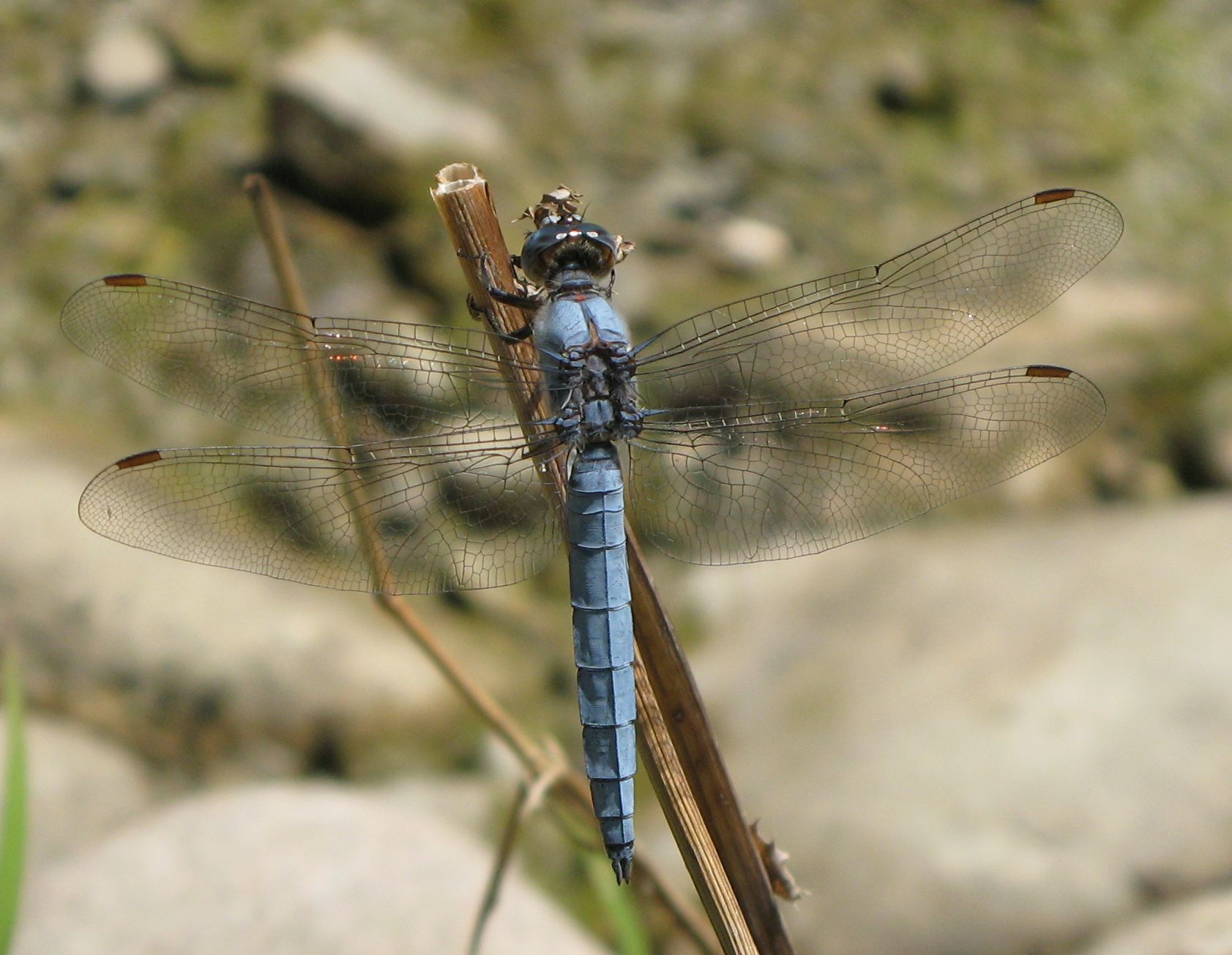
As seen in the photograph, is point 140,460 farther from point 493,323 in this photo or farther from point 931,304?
point 931,304

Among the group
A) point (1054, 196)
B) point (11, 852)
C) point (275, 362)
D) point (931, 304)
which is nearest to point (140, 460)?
point (275, 362)

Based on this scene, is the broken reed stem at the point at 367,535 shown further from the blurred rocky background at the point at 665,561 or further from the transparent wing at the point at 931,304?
the blurred rocky background at the point at 665,561

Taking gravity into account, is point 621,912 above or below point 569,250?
below

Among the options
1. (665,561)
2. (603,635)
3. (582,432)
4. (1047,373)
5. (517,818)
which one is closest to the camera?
(517,818)

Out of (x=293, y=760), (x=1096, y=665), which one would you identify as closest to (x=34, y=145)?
(x=293, y=760)

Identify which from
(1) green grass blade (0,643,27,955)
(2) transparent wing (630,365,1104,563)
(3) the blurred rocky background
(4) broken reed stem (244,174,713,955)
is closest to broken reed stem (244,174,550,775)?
(4) broken reed stem (244,174,713,955)

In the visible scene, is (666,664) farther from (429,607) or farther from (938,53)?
(938,53)
